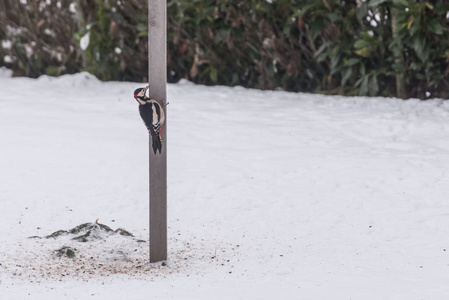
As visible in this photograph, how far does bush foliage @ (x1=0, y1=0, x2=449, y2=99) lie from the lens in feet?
23.3

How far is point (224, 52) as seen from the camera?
27.3ft

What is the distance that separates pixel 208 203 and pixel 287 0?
3.33m

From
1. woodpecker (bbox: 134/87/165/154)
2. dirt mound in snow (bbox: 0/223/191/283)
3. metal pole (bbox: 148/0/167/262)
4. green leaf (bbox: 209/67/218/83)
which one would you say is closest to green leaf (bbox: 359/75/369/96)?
green leaf (bbox: 209/67/218/83)

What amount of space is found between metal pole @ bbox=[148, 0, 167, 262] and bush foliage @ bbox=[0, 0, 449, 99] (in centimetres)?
347

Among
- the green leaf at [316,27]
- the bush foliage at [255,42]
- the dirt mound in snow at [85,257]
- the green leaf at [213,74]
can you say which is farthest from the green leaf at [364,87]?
the dirt mound in snow at [85,257]

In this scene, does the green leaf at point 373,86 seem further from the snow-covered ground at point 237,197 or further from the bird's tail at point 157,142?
the bird's tail at point 157,142

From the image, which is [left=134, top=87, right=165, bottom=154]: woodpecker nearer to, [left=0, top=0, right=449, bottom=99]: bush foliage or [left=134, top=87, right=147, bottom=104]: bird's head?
[left=134, top=87, right=147, bottom=104]: bird's head

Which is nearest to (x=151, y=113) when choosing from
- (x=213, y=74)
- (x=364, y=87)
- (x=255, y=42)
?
(x=364, y=87)

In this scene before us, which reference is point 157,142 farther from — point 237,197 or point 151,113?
point 237,197

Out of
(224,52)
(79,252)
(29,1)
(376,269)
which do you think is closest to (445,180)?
(376,269)

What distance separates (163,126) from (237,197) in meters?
1.27

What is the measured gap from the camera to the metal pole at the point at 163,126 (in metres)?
3.75

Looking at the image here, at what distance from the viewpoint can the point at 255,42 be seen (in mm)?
8016

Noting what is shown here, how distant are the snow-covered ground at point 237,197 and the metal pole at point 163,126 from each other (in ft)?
0.49
